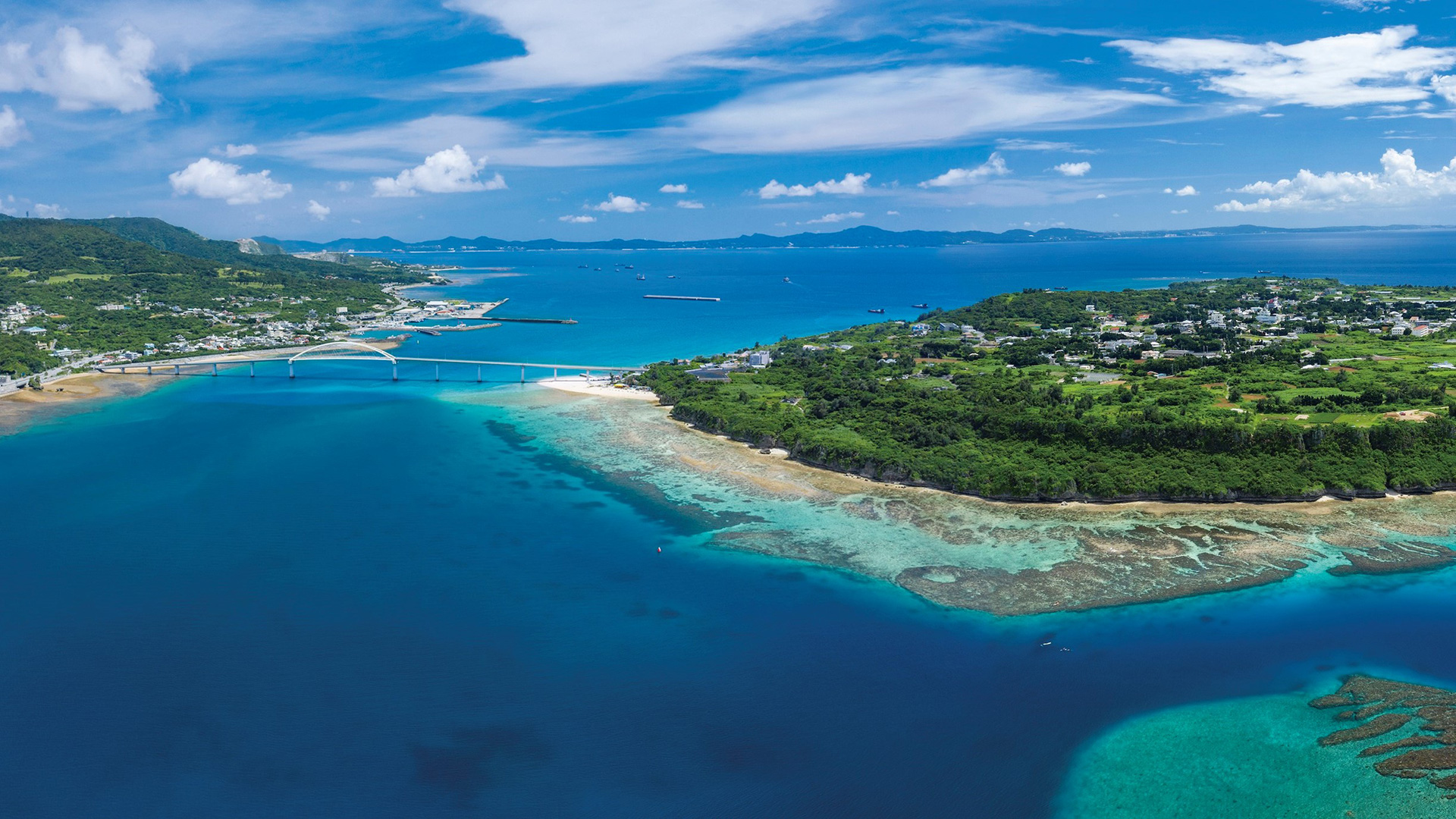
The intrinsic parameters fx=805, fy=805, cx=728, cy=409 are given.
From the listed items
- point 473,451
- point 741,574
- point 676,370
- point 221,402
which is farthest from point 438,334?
point 741,574

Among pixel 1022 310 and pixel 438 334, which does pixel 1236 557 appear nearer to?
pixel 1022 310

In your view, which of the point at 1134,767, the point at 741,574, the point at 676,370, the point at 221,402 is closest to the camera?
the point at 1134,767

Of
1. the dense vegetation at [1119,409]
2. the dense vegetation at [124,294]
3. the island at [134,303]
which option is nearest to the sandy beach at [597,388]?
the dense vegetation at [1119,409]

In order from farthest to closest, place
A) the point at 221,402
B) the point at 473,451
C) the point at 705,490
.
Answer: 1. the point at 221,402
2. the point at 473,451
3. the point at 705,490

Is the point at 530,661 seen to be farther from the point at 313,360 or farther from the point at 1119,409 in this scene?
the point at 313,360

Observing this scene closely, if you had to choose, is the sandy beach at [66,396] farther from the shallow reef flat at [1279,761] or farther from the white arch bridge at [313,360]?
the shallow reef flat at [1279,761]

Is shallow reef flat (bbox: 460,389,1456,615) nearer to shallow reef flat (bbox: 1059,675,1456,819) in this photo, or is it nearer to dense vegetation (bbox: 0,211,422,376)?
shallow reef flat (bbox: 1059,675,1456,819)
